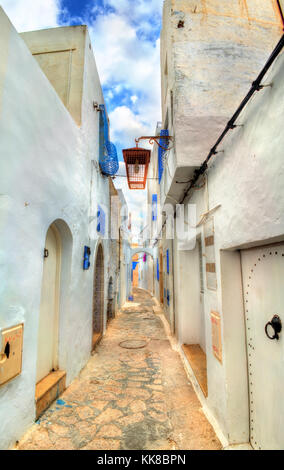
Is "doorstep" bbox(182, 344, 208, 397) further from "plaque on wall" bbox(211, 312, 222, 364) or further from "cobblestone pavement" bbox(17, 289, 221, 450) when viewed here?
"plaque on wall" bbox(211, 312, 222, 364)

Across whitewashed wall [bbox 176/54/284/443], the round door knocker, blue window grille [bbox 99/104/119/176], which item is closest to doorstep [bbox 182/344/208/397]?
whitewashed wall [bbox 176/54/284/443]

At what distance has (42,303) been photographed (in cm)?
368

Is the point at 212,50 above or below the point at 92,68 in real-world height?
below

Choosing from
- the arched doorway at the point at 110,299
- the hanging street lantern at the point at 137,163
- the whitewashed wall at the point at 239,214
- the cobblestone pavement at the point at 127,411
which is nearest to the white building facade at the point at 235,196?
the whitewashed wall at the point at 239,214

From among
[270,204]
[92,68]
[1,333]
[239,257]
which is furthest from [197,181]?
[92,68]

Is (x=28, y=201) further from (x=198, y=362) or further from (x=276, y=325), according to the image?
(x=198, y=362)

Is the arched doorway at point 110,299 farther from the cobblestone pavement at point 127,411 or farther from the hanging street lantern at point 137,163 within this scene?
the hanging street lantern at point 137,163

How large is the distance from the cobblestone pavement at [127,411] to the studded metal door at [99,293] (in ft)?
4.76

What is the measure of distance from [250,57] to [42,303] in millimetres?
5760

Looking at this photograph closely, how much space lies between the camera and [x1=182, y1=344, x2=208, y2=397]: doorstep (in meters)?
3.82

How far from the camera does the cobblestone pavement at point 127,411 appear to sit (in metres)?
2.78

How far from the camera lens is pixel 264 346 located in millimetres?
2328

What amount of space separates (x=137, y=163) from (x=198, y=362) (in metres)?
4.65

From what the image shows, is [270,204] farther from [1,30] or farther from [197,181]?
[1,30]
